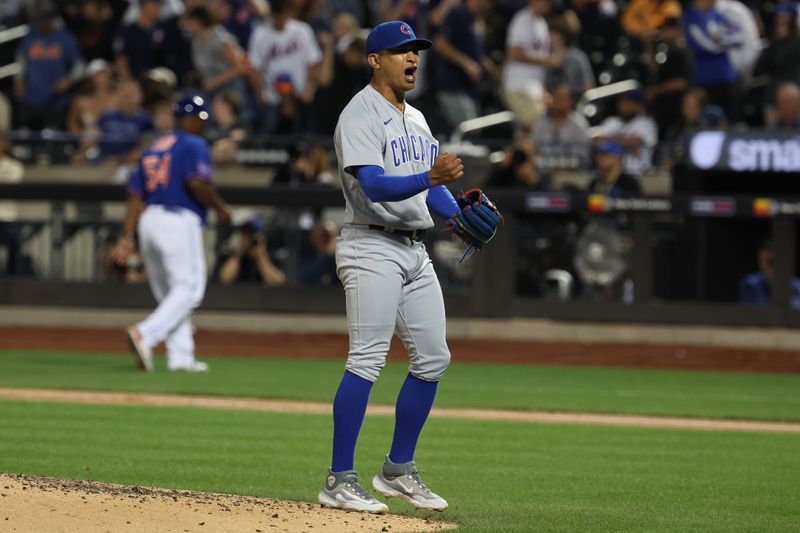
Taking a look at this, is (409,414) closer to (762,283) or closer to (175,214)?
(175,214)

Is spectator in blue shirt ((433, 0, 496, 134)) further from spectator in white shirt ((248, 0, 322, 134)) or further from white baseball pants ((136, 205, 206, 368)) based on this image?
white baseball pants ((136, 205, 206, 368))

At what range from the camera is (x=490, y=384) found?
42.4ft

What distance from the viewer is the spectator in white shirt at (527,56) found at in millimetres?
18188

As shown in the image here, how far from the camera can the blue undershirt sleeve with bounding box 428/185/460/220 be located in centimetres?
662

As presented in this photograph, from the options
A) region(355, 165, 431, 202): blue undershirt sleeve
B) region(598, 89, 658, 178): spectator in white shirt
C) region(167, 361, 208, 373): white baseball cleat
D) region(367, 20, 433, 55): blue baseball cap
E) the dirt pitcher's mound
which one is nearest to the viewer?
the dirt pitcher's mound

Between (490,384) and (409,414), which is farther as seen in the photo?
(490,384)

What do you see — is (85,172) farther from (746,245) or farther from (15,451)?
(15,451)

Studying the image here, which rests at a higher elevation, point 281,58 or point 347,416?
point 281,58

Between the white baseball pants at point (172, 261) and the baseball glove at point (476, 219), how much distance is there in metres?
6.17

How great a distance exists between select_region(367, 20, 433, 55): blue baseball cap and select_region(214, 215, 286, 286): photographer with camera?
10599 mm

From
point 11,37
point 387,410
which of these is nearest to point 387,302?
point 387,410

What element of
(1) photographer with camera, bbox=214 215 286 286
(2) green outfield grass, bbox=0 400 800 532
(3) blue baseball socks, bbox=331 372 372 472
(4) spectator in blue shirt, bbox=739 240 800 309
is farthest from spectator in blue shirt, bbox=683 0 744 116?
(3) blue baseball socks, bbox=331 372 372 472

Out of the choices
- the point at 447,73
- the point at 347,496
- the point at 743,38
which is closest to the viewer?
the point at 347,496

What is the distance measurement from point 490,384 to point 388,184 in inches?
280
